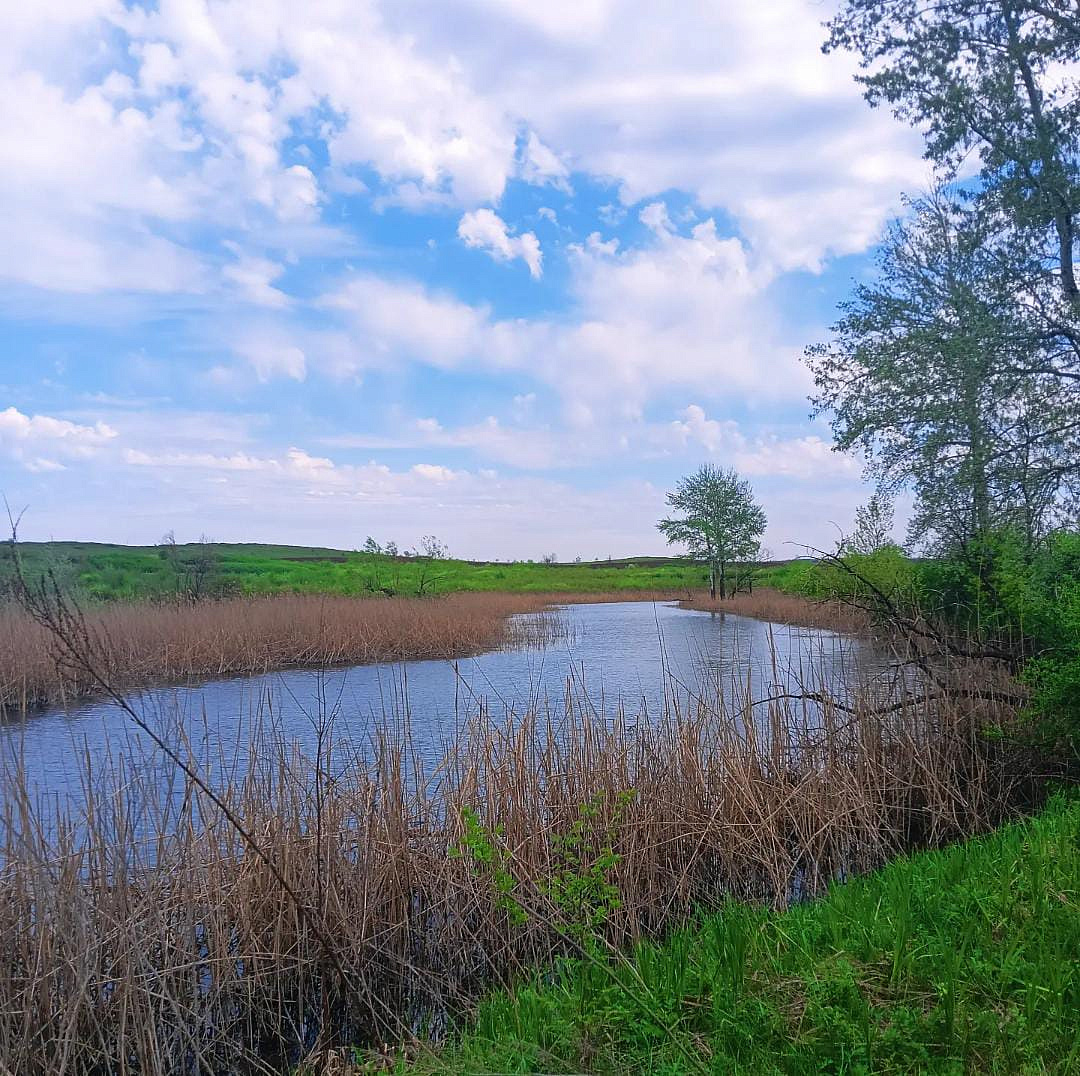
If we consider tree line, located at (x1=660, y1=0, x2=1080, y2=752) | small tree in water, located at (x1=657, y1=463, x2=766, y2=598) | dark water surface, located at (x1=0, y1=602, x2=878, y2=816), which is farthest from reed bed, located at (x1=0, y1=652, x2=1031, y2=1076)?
small tree in water, located at (x1=657, y1=463, x2=766, y2=598)

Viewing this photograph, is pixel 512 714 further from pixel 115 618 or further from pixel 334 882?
pixel 115 618

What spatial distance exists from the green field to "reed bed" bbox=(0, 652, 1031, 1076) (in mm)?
1551

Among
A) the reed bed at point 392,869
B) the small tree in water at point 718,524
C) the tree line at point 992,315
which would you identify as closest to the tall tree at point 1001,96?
the tree line at point 992,315

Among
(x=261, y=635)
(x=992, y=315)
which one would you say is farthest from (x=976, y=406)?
(x=261, y=635)

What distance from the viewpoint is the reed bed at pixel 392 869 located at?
370 centimetres

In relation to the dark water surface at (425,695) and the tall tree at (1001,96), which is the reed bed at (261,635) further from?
the tall tree at (1001,96)

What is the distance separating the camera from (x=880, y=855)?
5938 mm

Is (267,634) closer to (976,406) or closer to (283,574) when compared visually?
(976,406)

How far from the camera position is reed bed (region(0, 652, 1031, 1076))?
370 cm

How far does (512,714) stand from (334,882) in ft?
5.74

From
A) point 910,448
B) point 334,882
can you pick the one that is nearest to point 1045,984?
point 334,882

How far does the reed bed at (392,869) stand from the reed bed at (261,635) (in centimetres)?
877

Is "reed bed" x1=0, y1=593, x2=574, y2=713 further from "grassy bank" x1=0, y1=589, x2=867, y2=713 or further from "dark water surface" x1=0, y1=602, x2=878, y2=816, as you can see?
"dark water surface" x1=0, y1=602, x2=878, y2=816

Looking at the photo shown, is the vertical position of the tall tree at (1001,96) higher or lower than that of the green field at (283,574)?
higher
